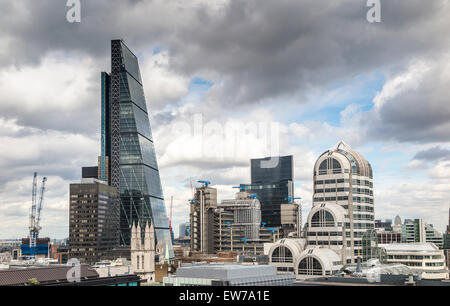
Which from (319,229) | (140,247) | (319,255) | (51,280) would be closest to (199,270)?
(51,280)

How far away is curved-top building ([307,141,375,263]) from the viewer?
15925 cm

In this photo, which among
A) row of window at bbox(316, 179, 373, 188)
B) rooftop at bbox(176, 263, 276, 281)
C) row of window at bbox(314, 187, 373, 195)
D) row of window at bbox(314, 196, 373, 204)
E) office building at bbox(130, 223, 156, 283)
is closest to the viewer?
rooftop at bbox(176, 263, 276, 281)

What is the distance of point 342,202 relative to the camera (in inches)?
6673

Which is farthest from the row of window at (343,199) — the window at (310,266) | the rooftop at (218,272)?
the rooftop at (218,272)

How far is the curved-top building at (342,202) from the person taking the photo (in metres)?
159

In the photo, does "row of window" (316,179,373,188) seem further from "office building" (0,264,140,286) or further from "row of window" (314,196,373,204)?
"office building" (0,264,140,286)

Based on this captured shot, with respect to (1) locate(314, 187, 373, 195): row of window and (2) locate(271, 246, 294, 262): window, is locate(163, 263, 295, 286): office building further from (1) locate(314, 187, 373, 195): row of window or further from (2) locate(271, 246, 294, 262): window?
(1) locate(314, 187, 373, 195): row of window

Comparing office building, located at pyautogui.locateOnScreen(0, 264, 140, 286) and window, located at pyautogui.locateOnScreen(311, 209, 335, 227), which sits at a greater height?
window, located at pyautogui.locateOnScreen(311, 209, 335, 227)

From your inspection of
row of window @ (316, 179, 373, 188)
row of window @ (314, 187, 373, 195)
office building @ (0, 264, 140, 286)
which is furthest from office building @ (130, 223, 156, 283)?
row of window @ (316, 179, 373, 188)

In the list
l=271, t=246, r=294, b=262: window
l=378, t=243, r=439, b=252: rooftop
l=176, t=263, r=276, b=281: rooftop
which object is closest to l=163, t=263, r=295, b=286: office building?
l=176, t=263, r=276, b=281: rooftop

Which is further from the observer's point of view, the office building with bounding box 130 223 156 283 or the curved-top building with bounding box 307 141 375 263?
the office building with bounding box 130 223 156 283

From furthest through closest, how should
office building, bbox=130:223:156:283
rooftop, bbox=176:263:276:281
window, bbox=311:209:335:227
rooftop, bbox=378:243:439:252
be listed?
office building, bbox=130:223:156:283, rooftop, bbox=378:243:439:252, window, bbox=311:209:335:227, rooftop, bbox=176:263:276:281

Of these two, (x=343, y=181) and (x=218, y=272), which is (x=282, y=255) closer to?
(x=343, y=181)

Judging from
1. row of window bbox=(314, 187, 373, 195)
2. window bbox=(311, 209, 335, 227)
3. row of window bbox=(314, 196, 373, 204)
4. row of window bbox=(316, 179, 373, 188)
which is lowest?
window bbox=(311, 209, 335, 227)
